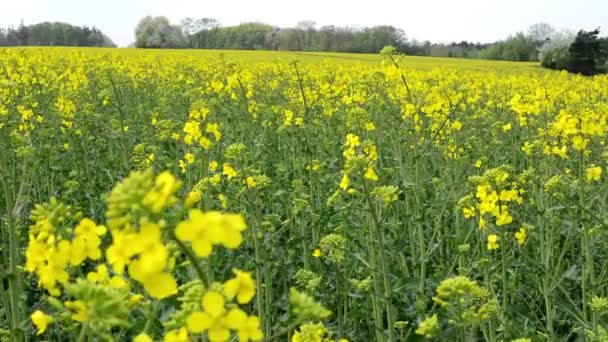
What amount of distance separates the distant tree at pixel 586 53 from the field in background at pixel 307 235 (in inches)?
888

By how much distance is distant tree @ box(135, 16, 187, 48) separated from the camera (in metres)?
43.3

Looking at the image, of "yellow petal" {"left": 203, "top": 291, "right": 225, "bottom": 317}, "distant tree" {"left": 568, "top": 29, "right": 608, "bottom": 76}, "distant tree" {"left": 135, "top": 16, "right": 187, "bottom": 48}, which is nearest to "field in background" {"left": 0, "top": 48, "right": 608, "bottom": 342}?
"yellow petal" {"left": 203, "top": 291, "right": 225, "bottom": 317}

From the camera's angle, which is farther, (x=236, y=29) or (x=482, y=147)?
(x=236, y=29)

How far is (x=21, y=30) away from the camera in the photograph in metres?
47.6

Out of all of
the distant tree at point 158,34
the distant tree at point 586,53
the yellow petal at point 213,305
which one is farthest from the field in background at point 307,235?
the distant tree at point 158,34

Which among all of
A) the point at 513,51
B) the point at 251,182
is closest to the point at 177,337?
the point at 251,182

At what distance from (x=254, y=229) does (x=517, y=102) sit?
2.38 m

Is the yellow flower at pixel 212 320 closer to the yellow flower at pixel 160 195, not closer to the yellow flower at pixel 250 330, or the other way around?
the yellow flower at pixel 250 330

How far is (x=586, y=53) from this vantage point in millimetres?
30016

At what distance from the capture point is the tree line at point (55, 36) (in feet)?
147

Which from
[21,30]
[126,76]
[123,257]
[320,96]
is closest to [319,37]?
[21,30]

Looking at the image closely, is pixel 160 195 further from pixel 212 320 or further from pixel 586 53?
pixel 586 53

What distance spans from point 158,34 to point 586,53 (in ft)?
82.1

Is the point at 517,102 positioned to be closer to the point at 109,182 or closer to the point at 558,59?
the point at 109,182
